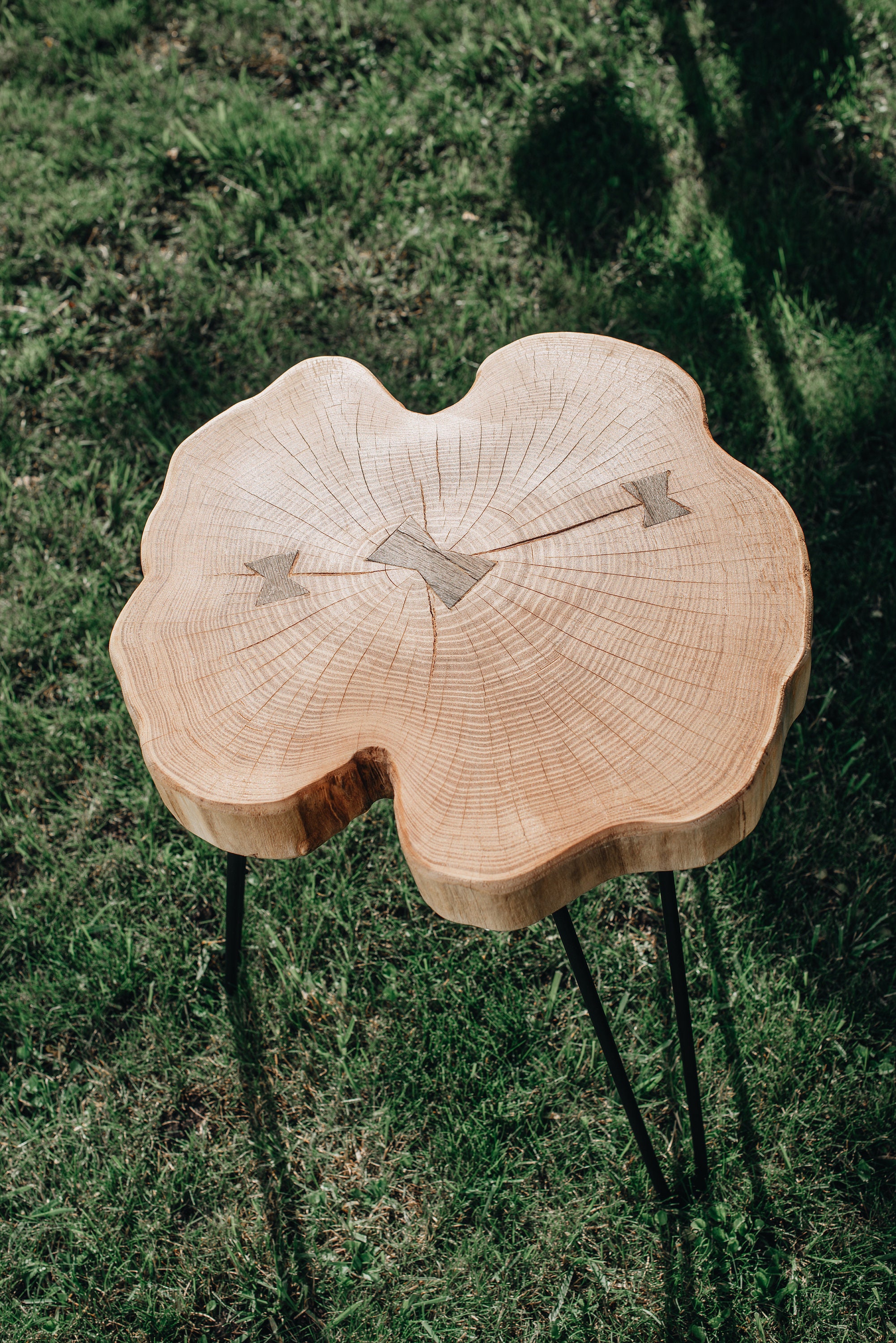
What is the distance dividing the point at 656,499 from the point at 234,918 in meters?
1.26

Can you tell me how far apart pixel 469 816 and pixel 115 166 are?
12.7ft

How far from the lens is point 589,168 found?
3.97m

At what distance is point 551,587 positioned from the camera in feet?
5.55

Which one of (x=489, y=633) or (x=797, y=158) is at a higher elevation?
(x=797, y=158)

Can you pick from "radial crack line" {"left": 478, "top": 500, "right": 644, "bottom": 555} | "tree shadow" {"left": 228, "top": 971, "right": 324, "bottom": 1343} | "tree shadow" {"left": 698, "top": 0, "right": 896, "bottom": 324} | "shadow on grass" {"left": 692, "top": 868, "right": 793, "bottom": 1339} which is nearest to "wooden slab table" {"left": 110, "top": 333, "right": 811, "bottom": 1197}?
"radial crack line" {"left": 478, "top": 500, "right": 644, "bottom": 555}

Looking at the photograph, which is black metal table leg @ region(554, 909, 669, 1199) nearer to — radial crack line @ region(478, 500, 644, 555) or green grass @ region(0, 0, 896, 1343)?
green grass @ region(0, 0, 896, 1343)

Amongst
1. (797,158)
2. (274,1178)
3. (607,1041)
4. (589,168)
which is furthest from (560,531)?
(797,158)

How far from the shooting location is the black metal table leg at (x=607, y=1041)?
1.61 meters

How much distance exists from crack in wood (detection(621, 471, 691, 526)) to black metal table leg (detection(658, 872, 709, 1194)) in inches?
24.3

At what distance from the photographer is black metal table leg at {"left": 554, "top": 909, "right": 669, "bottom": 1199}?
1613 millimetres

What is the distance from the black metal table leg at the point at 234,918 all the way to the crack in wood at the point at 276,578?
504 mm

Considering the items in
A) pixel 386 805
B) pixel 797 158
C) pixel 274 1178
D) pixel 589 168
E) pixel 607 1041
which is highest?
pixel 797 158

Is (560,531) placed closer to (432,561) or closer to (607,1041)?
(432,561)

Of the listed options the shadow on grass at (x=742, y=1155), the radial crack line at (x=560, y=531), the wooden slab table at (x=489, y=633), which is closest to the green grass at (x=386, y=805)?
the shadow on grass at (x=742, y=1155)
